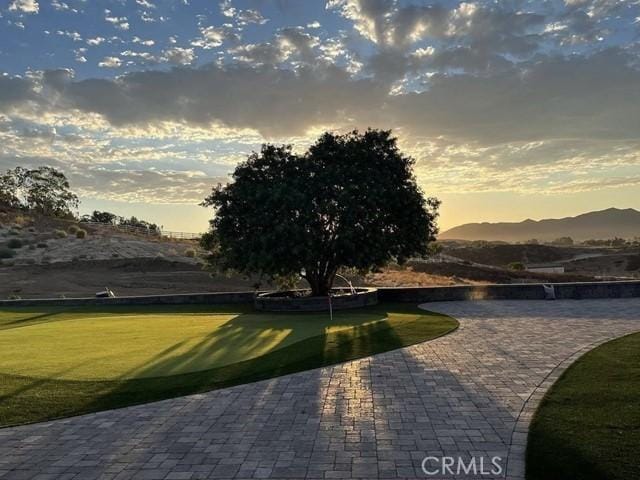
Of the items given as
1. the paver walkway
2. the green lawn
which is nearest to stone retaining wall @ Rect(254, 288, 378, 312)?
the green lawn

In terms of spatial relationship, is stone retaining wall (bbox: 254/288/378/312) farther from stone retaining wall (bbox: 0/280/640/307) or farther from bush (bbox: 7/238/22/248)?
bush (bbox: 7/238/22/248)

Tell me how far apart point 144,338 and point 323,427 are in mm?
8126

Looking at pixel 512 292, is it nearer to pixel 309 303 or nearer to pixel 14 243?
pixel 309 303

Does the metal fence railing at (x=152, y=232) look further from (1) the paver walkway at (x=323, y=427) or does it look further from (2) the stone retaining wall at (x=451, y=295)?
(1) the paver walkway at (x=323, y=427)

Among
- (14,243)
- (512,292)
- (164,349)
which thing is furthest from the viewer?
(14,243)

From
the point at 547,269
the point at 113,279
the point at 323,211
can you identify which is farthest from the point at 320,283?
the point at 547,269

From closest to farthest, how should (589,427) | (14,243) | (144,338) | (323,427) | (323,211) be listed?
(589,427), (323,427), (144,338), (323,211), (14,243)

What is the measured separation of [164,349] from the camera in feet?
37.9

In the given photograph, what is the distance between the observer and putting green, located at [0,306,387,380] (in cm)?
990

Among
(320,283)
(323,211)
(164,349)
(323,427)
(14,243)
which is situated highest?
(14,243)

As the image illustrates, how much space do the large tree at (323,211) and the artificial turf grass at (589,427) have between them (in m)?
10.5

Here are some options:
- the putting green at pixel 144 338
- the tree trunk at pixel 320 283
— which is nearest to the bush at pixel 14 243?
the putting green at pixel 144 338

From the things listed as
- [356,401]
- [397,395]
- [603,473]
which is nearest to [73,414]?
[356,401]

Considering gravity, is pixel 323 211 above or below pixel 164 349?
above
